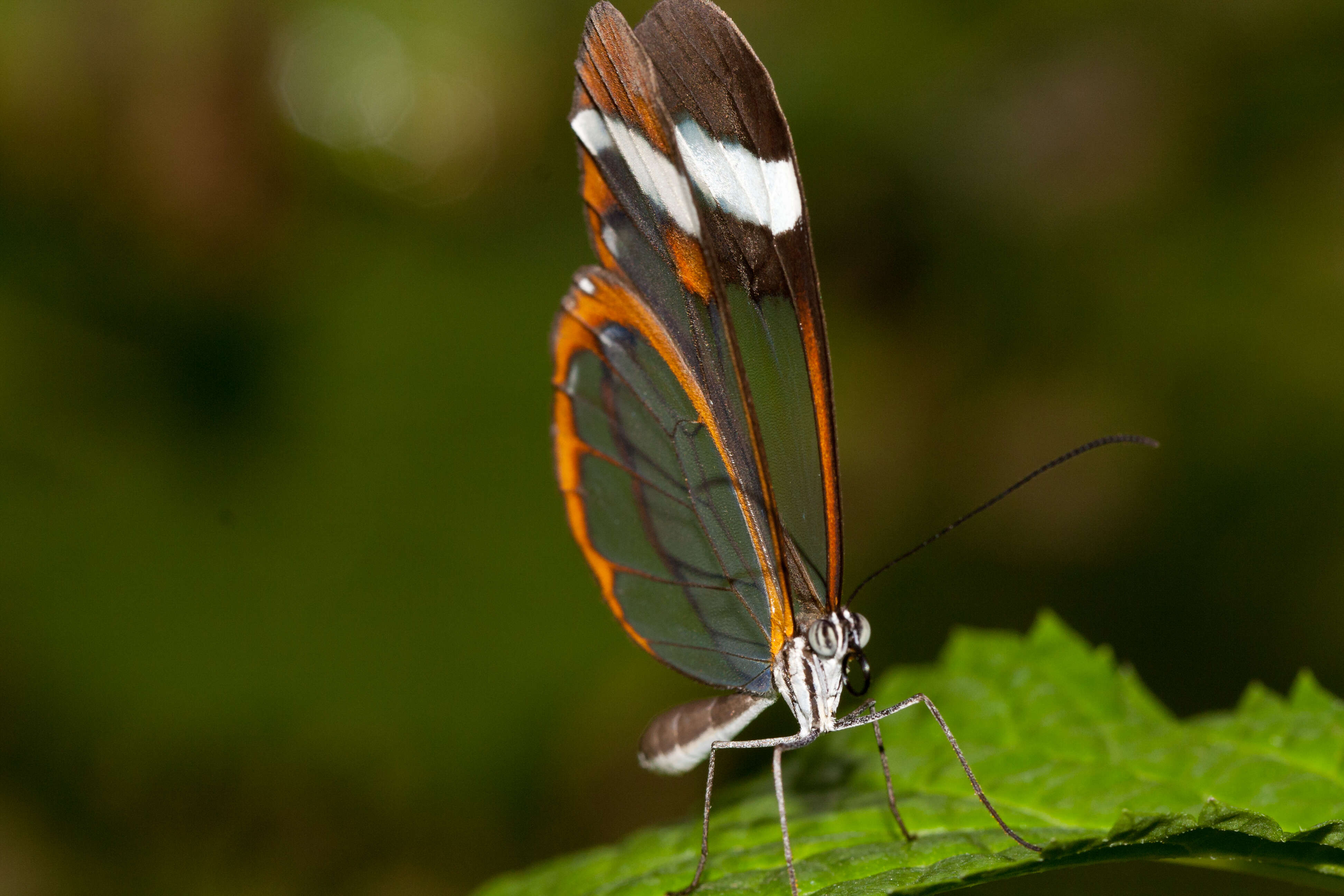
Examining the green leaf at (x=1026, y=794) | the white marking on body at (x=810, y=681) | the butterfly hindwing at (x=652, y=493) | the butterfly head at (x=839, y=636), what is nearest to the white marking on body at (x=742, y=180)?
the butterfly hindwing at (x=652, y=493)

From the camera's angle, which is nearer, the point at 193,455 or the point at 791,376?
the point at 791,376

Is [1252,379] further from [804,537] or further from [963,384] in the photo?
[804,537]

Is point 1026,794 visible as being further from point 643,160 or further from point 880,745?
point 643,160

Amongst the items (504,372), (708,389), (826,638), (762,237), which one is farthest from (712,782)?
(504,372)

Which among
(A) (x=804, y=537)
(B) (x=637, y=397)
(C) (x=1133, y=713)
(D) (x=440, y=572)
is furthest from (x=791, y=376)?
(D) (x=440, y=572)

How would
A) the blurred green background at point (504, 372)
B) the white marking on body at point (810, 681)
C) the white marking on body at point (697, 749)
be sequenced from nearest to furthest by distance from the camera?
the white marking on body at point (810, 681)
the white marking on body at point (697, 749)
the blurred green background at point (504, 372)

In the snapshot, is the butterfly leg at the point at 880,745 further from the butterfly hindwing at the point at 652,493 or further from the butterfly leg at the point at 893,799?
the butterfly hindwing at the point at 652,493

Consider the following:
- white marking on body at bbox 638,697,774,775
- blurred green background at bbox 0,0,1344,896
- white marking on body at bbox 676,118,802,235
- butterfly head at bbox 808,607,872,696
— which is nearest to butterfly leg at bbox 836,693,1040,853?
butterfly head at bbox 808,607,872,696
